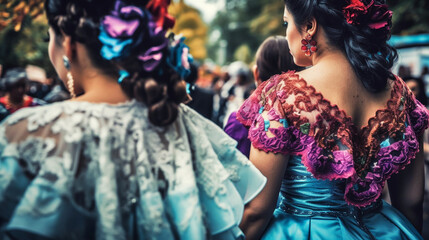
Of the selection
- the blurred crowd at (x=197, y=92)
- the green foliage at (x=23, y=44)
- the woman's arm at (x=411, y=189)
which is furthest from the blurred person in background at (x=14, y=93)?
the green foliage at (x=23, y=44)

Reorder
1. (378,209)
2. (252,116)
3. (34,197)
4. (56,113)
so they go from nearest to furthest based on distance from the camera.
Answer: (34,197) → (56,113) → (252,116) → (378,209)

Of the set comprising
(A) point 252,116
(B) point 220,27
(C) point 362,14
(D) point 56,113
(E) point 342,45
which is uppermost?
(C) point 362,14

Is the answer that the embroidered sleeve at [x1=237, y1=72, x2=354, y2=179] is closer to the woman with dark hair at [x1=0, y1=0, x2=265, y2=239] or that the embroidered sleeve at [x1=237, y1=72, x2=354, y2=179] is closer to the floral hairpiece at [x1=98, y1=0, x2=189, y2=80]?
the woman with dark hair at [x1=0, y1=0, x2=265, y2=239]

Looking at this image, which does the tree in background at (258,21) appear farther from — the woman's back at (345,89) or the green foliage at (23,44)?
the green foliage at (23,44)

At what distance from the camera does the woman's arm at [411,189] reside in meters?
2.23

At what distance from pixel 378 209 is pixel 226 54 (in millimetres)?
47022

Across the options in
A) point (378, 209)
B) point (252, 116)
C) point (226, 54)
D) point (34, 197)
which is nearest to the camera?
point (34, 197)

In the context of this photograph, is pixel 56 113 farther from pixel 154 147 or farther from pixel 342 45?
pixel 342 45

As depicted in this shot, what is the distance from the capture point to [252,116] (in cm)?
201

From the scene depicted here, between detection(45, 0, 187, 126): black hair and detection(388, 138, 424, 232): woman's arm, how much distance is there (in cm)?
157

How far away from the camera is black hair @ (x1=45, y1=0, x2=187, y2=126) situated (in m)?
1.40

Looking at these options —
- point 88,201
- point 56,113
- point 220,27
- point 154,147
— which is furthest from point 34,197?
point 220,27
